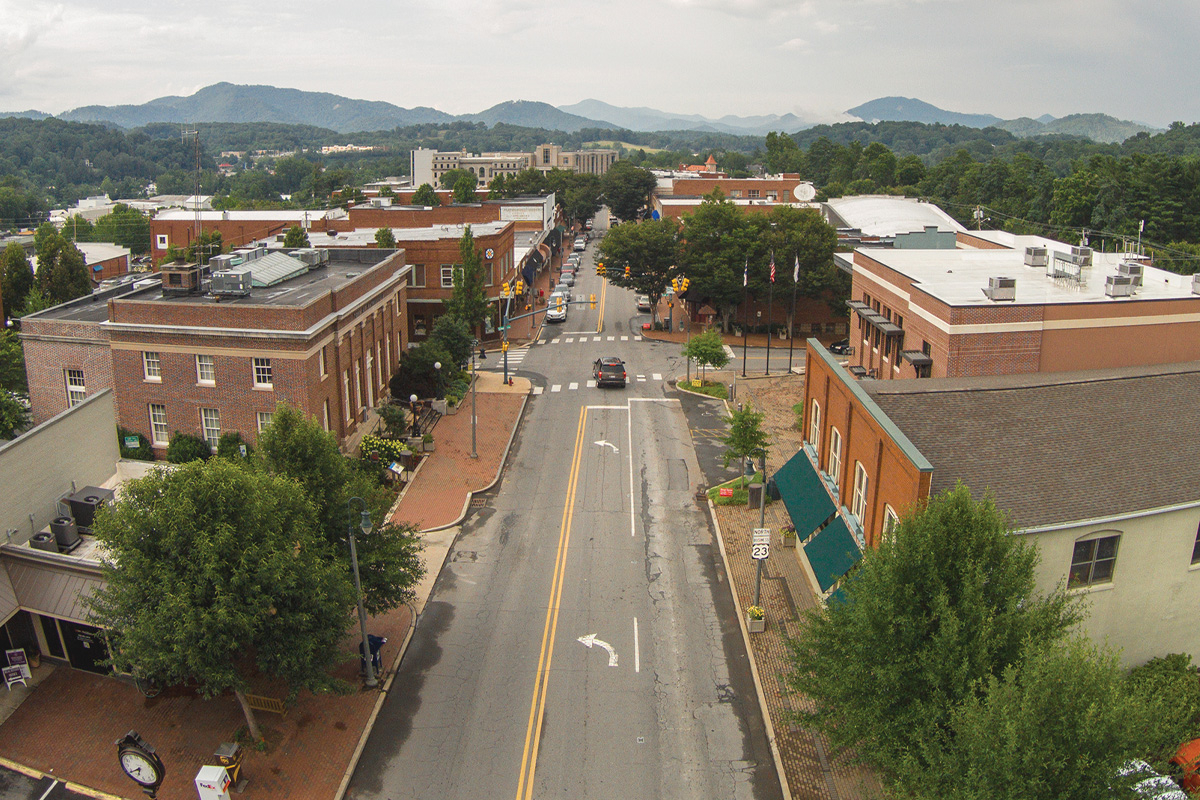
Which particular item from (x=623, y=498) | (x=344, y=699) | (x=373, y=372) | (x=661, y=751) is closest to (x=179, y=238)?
(x=373, y=372)

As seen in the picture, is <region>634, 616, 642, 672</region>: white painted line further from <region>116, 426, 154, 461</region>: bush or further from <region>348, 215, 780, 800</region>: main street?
<region>116, 426, 154, 461</region>: bush

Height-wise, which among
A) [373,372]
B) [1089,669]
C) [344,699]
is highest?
[1089,669]

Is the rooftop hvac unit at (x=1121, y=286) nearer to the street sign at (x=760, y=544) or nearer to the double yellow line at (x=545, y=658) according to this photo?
the street sign at (x=760, y=544)

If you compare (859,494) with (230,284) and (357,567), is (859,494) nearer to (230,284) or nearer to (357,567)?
(357,567)

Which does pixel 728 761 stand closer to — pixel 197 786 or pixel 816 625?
pixel 816 625

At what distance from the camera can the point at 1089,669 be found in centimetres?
1398

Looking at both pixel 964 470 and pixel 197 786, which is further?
pixel 964 470

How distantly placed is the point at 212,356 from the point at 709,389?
30165 millimetres

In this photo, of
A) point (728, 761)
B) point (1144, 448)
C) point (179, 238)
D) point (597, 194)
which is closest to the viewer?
point (728, 761)

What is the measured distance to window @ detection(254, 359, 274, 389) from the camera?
37062 millimetres

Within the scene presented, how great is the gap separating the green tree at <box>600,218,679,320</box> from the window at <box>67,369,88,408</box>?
4124 cm

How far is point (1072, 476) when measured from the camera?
2273cm

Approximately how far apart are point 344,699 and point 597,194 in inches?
5651

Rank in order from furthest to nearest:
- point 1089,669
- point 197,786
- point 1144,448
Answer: point 1144,448, point 197,786, point 1089,669
